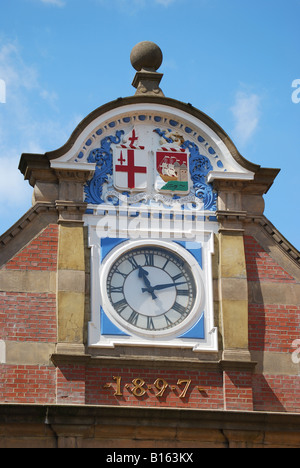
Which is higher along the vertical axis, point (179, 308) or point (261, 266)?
point (261, 266)

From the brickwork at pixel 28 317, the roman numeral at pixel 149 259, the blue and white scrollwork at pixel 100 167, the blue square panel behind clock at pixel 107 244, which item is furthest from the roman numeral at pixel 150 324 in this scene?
the blue and white scrollwork at pixel 100 167

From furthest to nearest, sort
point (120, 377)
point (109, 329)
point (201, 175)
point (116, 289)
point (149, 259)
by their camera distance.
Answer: point (201, 175)
point (149, 259)
point (116, 289)
point (109, 329)
point (120, 377)

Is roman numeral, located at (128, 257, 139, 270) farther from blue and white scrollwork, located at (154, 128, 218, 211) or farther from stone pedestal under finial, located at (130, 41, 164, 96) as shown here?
stone pedestal under finial, located at (130, 41, 164, 96)

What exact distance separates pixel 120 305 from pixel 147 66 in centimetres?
439

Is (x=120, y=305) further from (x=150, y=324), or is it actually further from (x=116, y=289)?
(x=150, y=324)

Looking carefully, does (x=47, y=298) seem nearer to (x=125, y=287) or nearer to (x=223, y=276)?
(x=125, y=287)

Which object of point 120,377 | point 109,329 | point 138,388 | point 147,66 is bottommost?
point 138,388

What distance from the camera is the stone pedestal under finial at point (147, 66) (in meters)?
22.0

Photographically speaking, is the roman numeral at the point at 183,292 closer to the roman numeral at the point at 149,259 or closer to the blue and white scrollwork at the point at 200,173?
the roman numeral at the point at 149,259

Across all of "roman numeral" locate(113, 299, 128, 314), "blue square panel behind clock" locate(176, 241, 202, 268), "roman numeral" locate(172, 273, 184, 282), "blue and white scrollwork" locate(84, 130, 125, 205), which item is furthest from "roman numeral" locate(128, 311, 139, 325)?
"blue and white scrollwork" locate(84, 130, 125, 205)

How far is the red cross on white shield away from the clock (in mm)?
1028

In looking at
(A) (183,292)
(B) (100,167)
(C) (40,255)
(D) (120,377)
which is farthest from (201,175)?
(D) (120,377)

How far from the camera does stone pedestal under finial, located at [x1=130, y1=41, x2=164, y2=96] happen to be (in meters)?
22.0

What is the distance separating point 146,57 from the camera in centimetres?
2225
